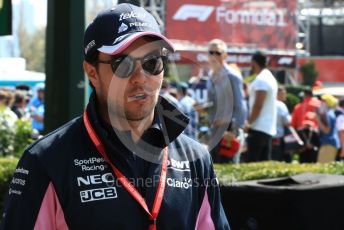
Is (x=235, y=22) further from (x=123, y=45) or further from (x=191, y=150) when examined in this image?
(x=123, y=45)

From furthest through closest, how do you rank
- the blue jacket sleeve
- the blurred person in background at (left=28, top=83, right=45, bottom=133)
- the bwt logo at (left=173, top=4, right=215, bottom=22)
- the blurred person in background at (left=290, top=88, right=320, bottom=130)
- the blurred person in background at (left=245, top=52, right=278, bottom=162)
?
the bwt logo at (left=173, top=4, right=215, bottom=22), the blurred person in background at (left=290, top=88, right=320, bottom=130), the blurred person in background at (left=28, top=83, right=45, bottom=133), the blurred person in background at (left=245, top=52, right=278, bottom=162), the blue jacket sleeve

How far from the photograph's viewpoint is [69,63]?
6.19 metres

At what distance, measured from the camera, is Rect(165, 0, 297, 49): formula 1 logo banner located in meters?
40.1

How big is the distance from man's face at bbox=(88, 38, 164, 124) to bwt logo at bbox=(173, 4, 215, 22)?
36.9 m

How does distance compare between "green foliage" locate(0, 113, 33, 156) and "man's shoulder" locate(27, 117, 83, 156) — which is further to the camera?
"green foliage" locate(0, 113, 33, 156)

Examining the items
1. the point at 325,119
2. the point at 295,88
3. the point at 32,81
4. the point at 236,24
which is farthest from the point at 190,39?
the point at 325,119

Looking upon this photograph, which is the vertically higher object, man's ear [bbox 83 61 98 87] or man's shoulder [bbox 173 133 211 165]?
man's ear [bbox 83 61 98 87]

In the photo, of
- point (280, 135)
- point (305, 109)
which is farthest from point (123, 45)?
point (305, 109)

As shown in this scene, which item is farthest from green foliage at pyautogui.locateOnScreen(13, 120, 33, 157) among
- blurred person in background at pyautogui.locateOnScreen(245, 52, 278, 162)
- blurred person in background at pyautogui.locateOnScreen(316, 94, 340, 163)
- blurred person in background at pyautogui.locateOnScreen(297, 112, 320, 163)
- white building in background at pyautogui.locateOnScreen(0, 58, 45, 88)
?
white building in background at pyautogui.locateOnScreen(0, 58, 45, 88)

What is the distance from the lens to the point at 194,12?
4066cm

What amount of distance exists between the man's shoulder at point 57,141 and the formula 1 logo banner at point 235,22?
116 ft

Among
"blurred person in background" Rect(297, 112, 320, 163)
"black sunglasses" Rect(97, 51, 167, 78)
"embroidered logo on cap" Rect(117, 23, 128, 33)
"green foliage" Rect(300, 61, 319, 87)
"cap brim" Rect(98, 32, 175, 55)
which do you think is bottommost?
"green foliage" Rect(300, 61, 319, 87)

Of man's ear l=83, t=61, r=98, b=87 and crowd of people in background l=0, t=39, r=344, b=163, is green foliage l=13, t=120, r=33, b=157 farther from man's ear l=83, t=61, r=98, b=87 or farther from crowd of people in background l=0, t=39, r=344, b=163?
man's ear l=83, t=61, r=98, b=87

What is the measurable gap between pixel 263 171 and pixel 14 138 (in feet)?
16.1
